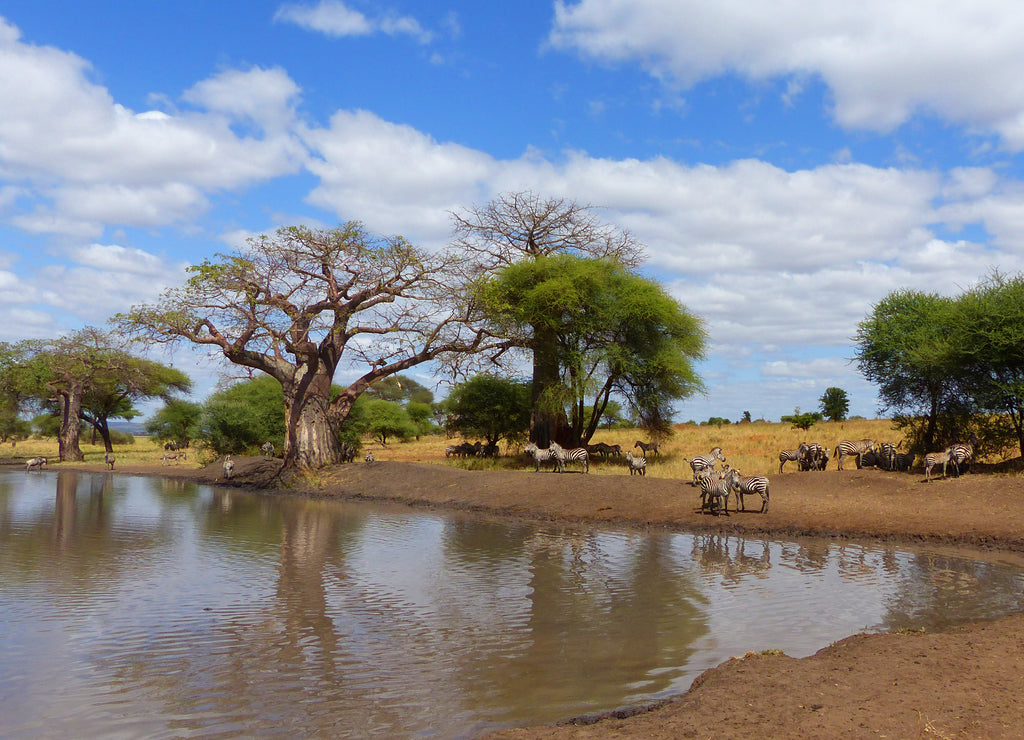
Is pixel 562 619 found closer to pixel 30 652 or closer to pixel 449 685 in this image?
pixel 449 685

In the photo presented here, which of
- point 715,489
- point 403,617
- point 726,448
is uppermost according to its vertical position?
point 726,448

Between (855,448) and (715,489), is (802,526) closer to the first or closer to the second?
(715,489)

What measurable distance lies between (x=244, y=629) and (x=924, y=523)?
1389 cm

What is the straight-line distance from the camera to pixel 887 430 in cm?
4072

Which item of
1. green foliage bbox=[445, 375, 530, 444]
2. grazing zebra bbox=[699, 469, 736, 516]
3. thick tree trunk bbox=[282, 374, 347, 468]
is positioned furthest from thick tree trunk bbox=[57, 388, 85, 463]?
grazing zebra bbox=[699, 469, 736, 516]

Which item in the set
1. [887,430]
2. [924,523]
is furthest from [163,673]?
[887,430]

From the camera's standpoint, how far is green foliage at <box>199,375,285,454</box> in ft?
127

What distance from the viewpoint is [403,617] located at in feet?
31.6

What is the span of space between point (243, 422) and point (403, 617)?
31.2 metres

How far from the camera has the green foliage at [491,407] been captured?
121ft

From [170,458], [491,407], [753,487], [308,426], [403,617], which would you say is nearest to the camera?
[403,617]

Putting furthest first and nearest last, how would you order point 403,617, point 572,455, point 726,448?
point 726,448 → point 572,455 → point 403,617

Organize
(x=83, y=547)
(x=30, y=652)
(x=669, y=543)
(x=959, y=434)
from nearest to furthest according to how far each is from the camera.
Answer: (x=30, y=652)
(x=83, y=547)
(x=669, y=543)
(x=959, y=434)

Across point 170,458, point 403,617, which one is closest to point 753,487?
point 403,617
